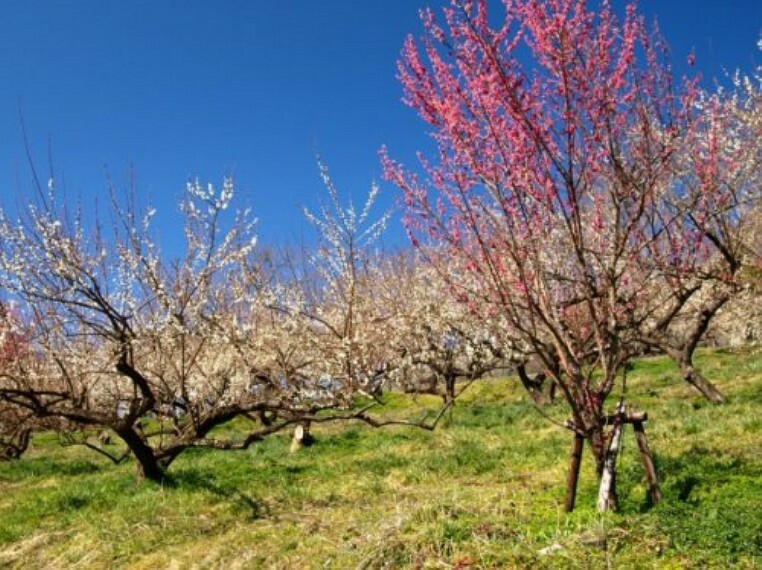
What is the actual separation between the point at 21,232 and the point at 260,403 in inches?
191

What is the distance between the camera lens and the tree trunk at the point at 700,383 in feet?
41.7

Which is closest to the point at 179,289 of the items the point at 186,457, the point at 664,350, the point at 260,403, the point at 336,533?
the point at 260,403

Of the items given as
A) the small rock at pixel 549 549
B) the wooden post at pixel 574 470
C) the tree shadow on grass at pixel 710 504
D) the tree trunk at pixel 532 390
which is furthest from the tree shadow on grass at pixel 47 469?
the tree shadow on grass at pixel 710 504

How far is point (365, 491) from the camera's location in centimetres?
883

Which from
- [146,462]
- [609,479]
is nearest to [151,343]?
[146,462]

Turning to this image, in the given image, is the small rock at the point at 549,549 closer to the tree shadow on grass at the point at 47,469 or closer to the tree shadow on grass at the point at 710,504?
the tree shadow on grass at the point at 710,504

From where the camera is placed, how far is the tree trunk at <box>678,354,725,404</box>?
41.7ft

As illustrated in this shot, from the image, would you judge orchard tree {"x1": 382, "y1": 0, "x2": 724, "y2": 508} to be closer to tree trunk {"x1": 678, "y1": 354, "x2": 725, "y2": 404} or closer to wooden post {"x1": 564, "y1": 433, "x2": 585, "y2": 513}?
wooden post {"x1": 564, "y1": 433, "x2": 585, "y2": 513}

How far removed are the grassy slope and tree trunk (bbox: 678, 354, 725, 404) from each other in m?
0.27

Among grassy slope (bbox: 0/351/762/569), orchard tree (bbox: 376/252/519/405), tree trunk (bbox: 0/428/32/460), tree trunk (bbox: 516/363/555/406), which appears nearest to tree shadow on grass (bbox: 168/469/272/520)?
grassy slope (bbox: 0/351/762/569)

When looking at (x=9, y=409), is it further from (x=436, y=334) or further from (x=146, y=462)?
(x=436, y=334)

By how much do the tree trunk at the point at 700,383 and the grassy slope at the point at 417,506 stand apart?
272 millimetres

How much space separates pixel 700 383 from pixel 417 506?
345 inches

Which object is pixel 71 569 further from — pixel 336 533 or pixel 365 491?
pixel 365 491
